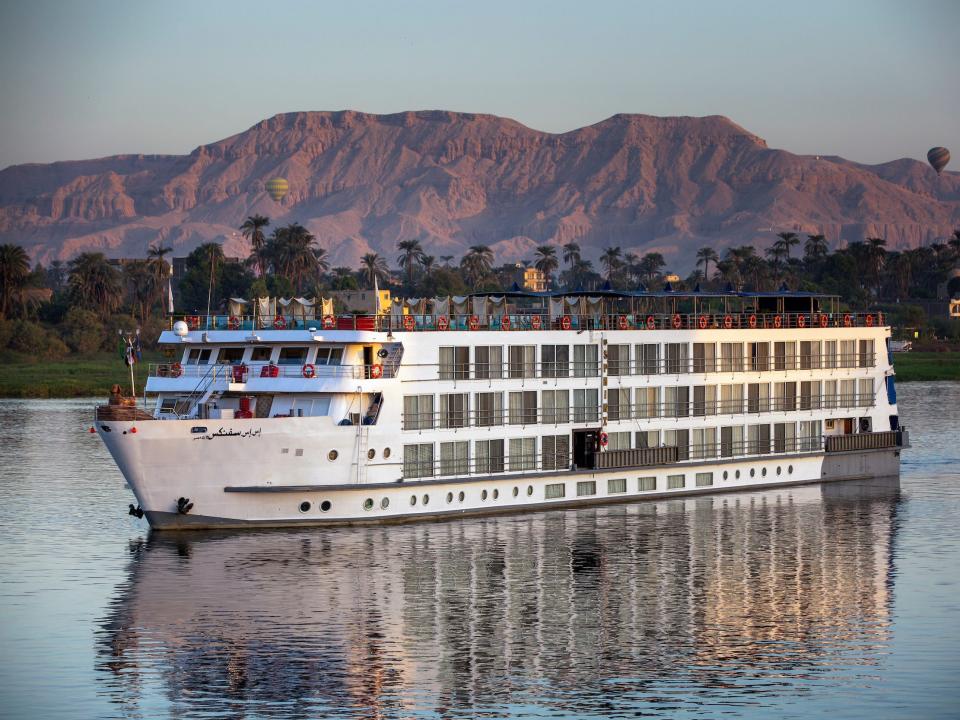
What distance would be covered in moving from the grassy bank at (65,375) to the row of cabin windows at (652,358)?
5944cm

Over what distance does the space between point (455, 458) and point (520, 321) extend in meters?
5.61

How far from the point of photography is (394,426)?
46094 millimetres

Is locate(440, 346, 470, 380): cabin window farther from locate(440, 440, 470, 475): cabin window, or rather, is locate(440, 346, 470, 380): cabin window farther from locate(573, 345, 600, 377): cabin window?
locate(573, 345, 600, 377): cabin window


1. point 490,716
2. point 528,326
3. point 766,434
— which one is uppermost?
point 528,326

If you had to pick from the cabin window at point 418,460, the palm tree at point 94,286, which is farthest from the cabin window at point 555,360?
the palm tree at point 94,286

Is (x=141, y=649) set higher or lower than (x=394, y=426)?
lower

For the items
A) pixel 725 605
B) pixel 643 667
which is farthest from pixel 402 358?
pixel 643 667

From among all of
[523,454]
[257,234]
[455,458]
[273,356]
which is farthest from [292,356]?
[257,234]

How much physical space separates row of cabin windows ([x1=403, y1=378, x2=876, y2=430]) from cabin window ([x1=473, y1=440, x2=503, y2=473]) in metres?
0.65

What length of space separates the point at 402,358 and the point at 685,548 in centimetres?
1053

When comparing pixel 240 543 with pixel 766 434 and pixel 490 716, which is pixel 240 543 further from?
pixel 766 434

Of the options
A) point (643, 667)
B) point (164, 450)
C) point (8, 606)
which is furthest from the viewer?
point (164, 450)

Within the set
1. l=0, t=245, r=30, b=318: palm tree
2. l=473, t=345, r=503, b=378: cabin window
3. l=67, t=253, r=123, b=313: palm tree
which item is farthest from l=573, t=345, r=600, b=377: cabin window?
l=67, t=253, r=123, b=313: palm tree

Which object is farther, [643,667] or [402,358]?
[402,358]
